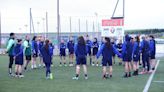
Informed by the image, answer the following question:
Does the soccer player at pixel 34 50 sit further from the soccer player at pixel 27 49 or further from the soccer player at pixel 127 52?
the soccer player at pixel 127 52

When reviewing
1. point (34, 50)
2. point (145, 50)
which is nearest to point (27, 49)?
point (34, 50)

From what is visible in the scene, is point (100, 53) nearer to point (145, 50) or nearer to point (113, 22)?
point (145, 50)

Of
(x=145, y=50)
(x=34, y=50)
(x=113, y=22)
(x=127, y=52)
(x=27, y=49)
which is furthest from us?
(x=113, y=22)

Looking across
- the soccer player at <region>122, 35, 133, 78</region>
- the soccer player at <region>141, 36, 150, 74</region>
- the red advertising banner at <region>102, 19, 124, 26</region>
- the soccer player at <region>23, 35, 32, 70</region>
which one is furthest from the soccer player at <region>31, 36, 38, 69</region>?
the red advertising banner at <region>102, 19, 124, 26</region>

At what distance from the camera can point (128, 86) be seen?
14352mm

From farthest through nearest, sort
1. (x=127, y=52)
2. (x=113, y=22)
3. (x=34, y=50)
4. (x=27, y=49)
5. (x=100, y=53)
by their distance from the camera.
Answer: (x=113, y=22), (x=34, y=50), (x=27, y=49), (x=127, y=52), (x=100, y=53)

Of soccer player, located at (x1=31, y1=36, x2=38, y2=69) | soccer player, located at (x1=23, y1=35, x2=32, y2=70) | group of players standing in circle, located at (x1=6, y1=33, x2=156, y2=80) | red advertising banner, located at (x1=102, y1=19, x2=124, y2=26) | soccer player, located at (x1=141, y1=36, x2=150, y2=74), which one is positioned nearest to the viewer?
group of players standing in circle, located at (x1=6, y1=33, x2=156, y2=80)

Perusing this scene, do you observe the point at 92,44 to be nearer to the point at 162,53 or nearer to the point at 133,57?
the point at 133,57

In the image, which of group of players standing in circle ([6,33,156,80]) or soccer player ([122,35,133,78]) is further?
soccer player ([122,35,133,78])

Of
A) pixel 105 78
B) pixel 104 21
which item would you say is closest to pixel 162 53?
pixel 104 21

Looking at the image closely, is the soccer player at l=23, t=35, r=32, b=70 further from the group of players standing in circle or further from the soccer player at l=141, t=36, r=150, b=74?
the soccer player at l=141, t=36, r=150, b=74

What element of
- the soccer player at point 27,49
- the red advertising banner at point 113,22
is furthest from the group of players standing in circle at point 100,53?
the red advertising banner at point 113,22

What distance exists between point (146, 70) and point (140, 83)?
552cm

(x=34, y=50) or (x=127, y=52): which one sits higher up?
(x=127, y=52)
